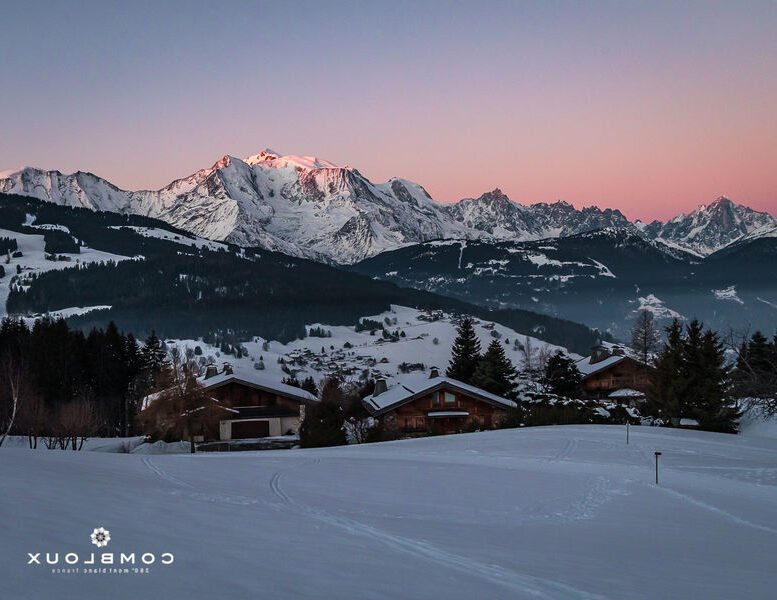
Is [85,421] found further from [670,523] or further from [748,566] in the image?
[748,566]

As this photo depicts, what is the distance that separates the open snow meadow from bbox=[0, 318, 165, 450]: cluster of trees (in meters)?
28.6

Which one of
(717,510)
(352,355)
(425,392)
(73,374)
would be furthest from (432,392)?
(352,355)

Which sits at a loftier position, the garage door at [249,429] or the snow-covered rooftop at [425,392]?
the snow-covered rooftop at [425,392]

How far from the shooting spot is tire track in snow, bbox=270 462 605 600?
380 inches

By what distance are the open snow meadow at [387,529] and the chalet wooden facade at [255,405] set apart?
3557 centimetres

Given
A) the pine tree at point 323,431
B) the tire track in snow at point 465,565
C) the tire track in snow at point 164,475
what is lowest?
the pine tree at point 323,431

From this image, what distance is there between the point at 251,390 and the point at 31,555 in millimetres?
57695

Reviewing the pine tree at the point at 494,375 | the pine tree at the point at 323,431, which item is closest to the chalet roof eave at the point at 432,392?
the pine tree at the point at 494,375

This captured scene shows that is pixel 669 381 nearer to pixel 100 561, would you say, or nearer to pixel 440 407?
pixel 440 407

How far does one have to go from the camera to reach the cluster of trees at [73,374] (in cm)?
4931

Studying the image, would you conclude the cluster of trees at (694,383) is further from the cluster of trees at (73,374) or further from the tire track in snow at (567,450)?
the cluster of trees at (73,374)

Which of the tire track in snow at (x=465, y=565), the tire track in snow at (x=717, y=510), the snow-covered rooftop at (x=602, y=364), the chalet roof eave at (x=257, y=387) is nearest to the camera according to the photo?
the tire track in snow at (x=465, y=565)

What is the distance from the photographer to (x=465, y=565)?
35.6 feet

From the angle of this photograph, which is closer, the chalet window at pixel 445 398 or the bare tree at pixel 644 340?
the chalet window at pixel 445 398
